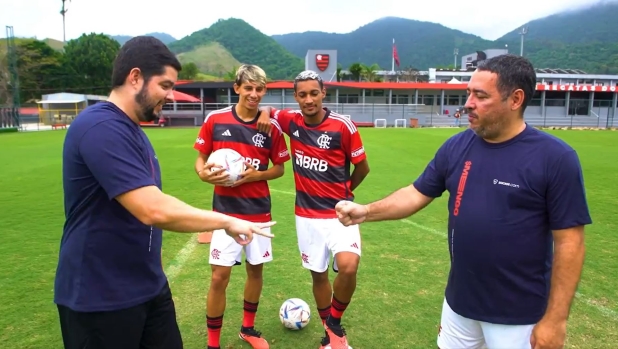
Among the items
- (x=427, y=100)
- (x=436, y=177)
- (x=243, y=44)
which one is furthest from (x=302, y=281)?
(x=243, y=44)

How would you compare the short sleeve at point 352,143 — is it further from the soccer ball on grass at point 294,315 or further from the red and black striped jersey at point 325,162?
the soccer ball on grass at point 294,315

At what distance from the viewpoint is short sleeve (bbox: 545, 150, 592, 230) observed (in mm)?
2365

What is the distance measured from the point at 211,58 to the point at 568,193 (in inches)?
6900

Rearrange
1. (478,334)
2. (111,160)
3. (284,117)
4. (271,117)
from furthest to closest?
1. (284,117)
2. (271,117)
3. (478,334)
4. (111,160)

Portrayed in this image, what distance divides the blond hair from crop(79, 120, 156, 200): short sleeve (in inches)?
78.3

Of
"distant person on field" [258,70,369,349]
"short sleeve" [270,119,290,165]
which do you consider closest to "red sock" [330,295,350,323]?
"distant person on field" [258,70,369,349]

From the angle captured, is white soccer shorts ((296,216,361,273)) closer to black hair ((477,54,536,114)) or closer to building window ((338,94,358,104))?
black hair ((477,54,536,114))

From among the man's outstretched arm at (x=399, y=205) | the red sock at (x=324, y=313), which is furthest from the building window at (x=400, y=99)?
the man's outstretched arm at (x=399, y=205)

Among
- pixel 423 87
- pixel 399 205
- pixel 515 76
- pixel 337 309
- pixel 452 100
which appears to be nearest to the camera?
pixel 515 76

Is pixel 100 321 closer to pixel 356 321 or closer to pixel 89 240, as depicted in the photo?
pixel 89 240

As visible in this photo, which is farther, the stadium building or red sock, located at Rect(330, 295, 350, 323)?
the stadium building

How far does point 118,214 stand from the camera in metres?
2.51

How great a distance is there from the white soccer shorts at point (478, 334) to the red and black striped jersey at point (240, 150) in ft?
6.83

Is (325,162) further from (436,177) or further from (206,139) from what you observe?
(436,177)
